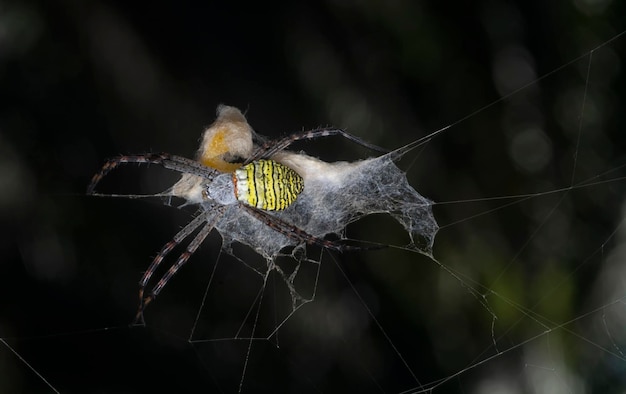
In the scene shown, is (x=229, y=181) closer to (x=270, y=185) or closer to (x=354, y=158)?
(x=270, y=185)

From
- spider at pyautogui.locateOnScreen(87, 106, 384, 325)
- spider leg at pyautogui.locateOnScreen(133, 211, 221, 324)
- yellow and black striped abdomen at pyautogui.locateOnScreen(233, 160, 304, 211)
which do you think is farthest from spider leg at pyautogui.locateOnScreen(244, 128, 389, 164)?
spider leg at pyautogui.locateOnScreen(133, 211, 221, 324)

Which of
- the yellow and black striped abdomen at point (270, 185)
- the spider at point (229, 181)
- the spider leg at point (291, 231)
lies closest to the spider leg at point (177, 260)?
the spider at point (229, 181)

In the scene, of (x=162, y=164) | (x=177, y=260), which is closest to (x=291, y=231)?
(x=177, y=260)

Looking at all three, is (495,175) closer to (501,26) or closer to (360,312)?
(501,26)

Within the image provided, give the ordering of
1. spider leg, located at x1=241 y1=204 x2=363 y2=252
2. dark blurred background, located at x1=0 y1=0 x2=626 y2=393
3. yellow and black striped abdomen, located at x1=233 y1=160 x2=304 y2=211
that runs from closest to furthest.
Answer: dark blurred background, located at x1=0 y1=0 x2=626 y2=393 → yellow and black striped abdomen, located at x1=233 y1=160 x2=304 y2=211 → spider leg, located at x1=241 y1=204 x2=363 y2=252

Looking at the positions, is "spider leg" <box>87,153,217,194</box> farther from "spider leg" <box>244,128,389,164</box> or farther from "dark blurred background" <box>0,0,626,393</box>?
"spider leg" <box>244,128,389,164</box>

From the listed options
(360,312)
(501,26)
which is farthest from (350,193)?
(501,26)

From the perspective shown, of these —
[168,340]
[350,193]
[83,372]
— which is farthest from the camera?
[350,193]

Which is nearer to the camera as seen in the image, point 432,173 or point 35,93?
point 35,93
